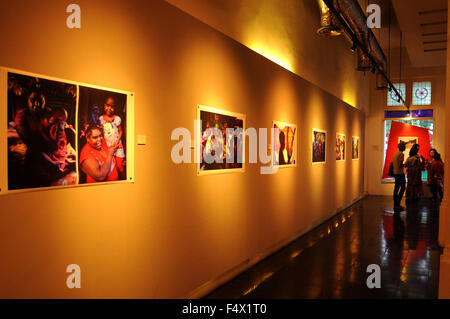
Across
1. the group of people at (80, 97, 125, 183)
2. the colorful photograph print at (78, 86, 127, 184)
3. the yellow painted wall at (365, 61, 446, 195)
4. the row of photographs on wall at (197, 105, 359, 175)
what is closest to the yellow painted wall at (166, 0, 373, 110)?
the row of photographs on wall at (197, 105, 359, 175)

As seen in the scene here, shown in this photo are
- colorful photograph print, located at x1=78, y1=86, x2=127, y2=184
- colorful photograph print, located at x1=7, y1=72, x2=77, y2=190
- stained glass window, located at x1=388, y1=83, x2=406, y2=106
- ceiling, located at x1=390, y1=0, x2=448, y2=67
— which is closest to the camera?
colorful photograph print, located at x1=7, y1=72, x2=77, y2=190

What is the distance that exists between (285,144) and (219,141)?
2.37 m

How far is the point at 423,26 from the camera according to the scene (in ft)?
27.3

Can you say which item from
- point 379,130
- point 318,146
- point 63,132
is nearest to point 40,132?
point 63,132

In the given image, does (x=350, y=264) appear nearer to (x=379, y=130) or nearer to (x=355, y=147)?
(x=355, y=147)

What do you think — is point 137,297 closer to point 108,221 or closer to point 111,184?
point 108,221

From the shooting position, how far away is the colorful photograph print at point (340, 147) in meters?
10.1

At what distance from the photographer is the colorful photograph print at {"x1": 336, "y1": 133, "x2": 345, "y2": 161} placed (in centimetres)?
1009

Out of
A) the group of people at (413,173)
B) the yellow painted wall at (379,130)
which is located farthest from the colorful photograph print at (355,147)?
the yellow painted wall at (379,130)

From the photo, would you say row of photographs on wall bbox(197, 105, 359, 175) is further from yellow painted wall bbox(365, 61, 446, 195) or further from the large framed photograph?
yellow painted wall bbox(365, 61, 446, 195)

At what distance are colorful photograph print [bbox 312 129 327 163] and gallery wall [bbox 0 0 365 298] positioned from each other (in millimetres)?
2416

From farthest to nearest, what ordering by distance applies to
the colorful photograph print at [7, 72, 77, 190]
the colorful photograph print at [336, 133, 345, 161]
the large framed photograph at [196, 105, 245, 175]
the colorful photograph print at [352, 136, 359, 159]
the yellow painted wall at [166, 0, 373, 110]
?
the colorful photograph print at [352, 136, 359, 159]
the colorful photograph print at [336, 133, 345, 161]
the yellow painted wall at [166, 0, 373, 110]
the large framed photograph at [196, 105, 245, 175]
the colorful photograph print at [7, 72, 77, 190]
